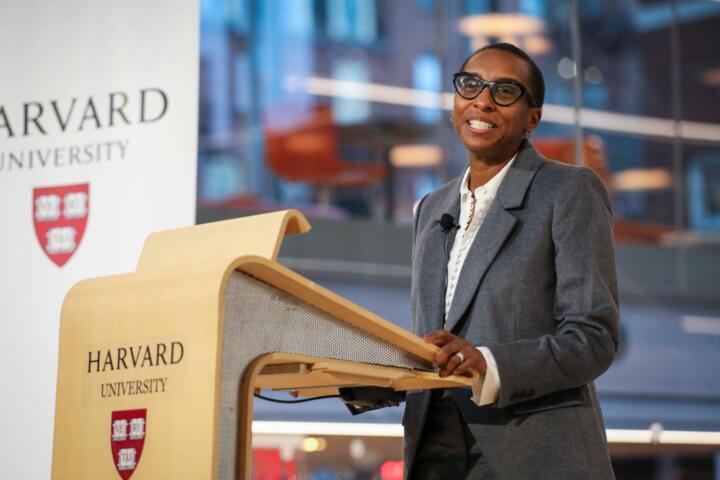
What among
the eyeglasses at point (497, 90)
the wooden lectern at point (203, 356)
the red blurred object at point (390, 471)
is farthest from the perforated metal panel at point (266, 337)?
the red blurred object at point (390, 471)

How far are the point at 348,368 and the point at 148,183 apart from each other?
172cm

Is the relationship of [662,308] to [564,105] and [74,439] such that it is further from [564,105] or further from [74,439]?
[74,439]

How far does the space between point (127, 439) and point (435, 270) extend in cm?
71

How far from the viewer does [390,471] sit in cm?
565

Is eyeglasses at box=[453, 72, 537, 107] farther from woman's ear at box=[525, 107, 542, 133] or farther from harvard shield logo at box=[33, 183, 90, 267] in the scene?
harvard shield logo at box=[33, 183, 90, 267]

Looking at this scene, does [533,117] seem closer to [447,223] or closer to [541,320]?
[447,223]

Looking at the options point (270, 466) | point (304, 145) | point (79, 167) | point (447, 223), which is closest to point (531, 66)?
point (447, 223)

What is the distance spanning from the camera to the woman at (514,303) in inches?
79.3

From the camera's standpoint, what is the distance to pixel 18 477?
3385mm

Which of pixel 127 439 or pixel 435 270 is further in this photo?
pixel 435 270

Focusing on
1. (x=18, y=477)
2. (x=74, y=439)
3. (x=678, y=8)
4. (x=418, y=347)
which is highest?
(x=678, y=8)

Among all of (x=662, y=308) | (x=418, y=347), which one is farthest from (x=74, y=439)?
(x=662, y=308)

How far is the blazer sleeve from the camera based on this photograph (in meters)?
1.99

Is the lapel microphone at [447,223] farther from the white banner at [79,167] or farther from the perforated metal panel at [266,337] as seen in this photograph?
the white banner at [79,167]
